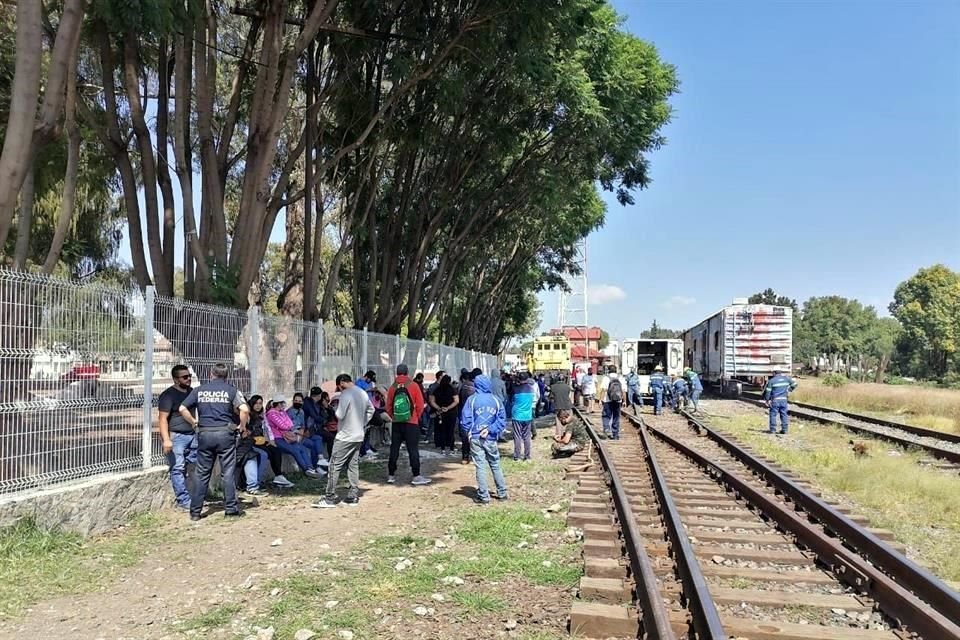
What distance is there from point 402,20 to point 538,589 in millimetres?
11598

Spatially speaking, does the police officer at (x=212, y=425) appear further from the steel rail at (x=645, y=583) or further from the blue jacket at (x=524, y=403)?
the blue jacket at (x=524, y=403)

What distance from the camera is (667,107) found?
67.5 feet

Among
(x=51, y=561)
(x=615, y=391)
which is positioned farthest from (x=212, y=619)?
(x=615, y=391)

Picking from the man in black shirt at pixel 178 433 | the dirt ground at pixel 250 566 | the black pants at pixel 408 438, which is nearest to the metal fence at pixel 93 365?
the man in black shirt at pixel 178 433

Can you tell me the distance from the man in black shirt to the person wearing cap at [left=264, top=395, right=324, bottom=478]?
1901mm

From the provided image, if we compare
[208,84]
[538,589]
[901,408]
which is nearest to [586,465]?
[538,589]

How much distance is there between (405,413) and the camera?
10859 mm

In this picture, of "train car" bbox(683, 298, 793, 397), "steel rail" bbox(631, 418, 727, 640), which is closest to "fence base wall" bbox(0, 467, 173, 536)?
"steel rail" bbox(631, 418, 727, 640)

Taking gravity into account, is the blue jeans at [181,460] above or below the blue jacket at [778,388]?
below

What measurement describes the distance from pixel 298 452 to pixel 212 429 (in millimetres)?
3347

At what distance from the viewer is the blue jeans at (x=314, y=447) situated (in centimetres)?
1194

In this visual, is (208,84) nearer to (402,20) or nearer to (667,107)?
(402,20)

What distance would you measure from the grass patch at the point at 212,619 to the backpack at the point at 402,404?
5362mm

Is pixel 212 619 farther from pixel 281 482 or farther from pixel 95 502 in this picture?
pixel 281 482
